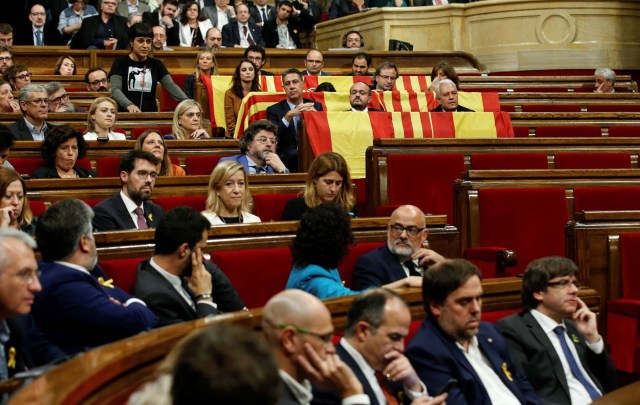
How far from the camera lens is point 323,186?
9.82ft

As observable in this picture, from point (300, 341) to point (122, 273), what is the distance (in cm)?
85

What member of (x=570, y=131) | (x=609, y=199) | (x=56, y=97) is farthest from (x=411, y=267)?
(x=56, y=97)

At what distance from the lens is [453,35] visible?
7.10 metres

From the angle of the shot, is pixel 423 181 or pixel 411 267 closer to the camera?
pixel 411 267

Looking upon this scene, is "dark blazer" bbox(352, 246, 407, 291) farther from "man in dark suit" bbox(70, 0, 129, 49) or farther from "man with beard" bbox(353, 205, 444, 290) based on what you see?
"man in dark suit" bbox(70, 0, 129, 49)

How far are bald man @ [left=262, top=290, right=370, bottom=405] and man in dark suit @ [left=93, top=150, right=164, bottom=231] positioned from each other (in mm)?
1370

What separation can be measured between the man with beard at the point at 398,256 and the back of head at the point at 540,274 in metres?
0.29

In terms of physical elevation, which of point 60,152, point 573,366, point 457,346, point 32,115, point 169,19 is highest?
point 169,19

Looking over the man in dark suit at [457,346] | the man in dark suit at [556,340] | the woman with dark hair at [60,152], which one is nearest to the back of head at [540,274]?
the man in dark suit at [556,340]

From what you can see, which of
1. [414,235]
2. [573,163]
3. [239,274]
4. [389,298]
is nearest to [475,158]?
[573,163]

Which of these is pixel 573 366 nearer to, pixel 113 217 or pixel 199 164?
pixel 113 217

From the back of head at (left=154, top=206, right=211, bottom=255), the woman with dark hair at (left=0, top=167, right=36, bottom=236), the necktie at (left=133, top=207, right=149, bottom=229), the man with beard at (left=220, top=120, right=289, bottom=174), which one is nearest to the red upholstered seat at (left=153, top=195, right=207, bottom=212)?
the necktie at (left=133, top=207, right=149, bottom=229)

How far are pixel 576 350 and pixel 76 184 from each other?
5.06 feet

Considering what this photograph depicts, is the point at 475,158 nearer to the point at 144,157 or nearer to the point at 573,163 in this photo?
the point at 573,163
